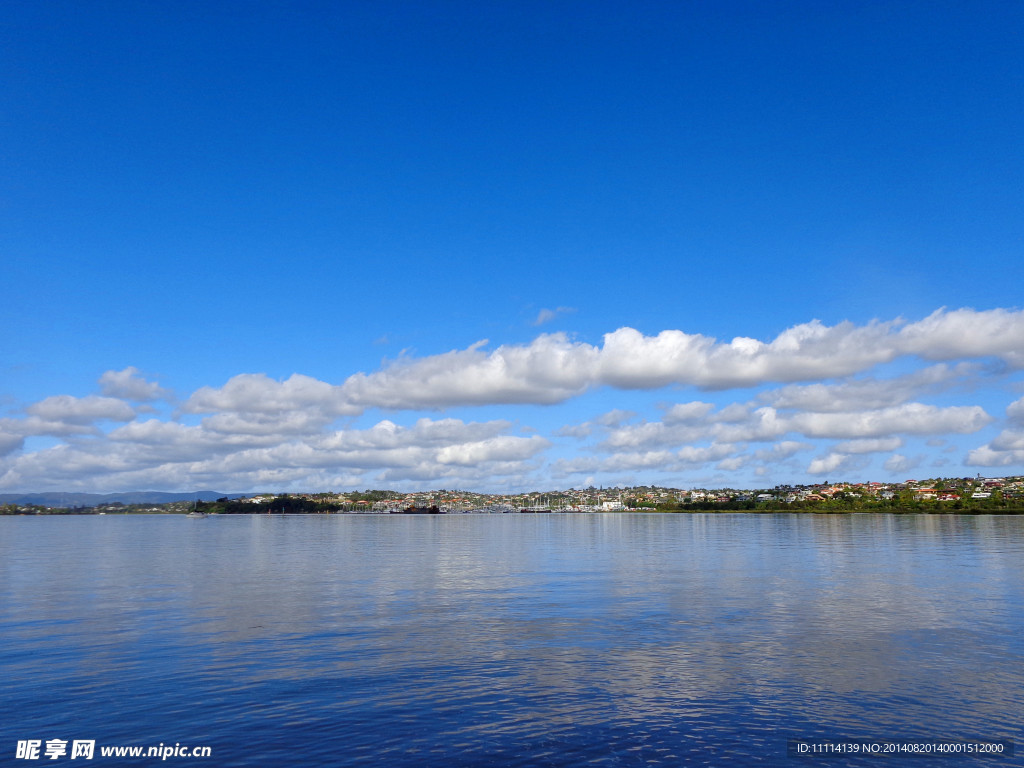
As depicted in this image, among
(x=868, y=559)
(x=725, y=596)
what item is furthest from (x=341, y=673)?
(x=868, y=559)

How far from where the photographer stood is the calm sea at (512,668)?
22.0 metres

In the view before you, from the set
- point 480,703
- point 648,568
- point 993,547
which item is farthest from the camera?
point 993,547

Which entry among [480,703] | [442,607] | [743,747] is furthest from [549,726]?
[442,607]

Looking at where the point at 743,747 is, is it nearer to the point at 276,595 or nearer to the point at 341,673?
the point at 341,673

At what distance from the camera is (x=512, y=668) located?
30531 mm

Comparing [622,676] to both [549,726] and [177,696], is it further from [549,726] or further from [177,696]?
[177,696]

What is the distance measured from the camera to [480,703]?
25.7 metres

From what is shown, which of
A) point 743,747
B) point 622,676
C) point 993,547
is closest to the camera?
point 743,747

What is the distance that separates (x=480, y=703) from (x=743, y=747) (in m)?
9.30

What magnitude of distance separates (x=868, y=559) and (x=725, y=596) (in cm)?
4331

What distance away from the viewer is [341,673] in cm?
2992

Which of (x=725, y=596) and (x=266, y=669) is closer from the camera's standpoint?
(x=266, y=669)

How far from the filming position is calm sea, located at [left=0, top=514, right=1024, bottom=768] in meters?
22.0

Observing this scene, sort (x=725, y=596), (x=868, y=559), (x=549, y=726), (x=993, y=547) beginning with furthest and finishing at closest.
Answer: (x=993, y=547) → (x=868, y=559) → (x=725, y=596) → (x=549, y=726)
